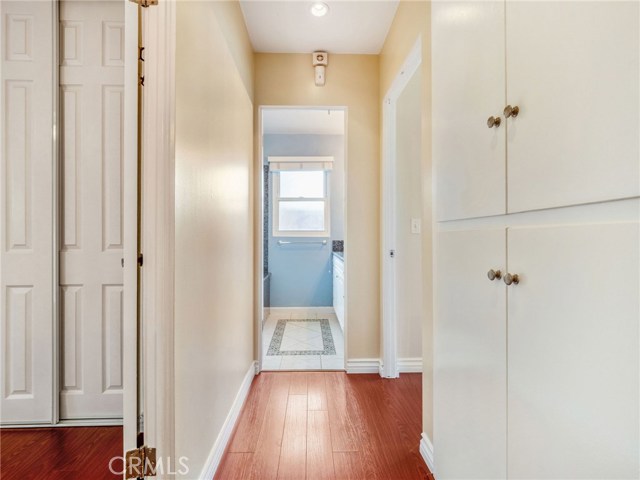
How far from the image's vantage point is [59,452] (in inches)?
64.8

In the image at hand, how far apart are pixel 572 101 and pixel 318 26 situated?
85.3 inches


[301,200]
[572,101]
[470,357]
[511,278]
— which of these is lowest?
[470,357]

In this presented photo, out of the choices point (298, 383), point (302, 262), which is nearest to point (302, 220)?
point (302, 262)

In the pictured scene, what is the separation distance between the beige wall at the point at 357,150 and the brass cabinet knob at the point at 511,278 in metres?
1.86

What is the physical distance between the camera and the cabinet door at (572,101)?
1.72 feet

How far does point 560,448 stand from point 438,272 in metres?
0.68

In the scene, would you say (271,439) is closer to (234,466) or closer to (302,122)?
(234,466)

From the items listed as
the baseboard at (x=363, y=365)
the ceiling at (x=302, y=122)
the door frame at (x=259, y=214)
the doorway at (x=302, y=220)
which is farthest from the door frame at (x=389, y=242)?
the doorway at (x=302, y=220)

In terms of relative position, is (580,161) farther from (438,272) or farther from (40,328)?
(40,328)

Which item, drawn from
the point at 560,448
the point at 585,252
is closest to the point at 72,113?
the point at 585,252

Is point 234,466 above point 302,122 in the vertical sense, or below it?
below

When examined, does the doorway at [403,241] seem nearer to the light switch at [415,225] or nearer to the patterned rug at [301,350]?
the light switch at [415,225]

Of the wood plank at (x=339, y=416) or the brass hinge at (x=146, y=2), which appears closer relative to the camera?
the brass hinge at (x=146, y=2)

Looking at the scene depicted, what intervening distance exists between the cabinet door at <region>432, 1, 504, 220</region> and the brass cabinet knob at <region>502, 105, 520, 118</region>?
45 mm
